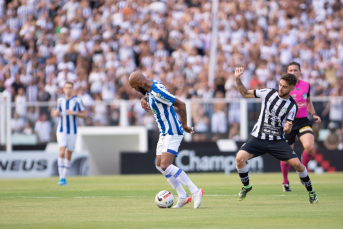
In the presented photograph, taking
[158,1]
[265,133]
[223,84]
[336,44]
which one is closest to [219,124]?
[223,84]

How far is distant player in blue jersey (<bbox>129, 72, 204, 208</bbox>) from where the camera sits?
916 cm

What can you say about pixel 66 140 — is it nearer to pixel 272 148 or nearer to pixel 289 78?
pixel 272 148

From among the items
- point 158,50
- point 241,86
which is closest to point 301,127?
point 241,86

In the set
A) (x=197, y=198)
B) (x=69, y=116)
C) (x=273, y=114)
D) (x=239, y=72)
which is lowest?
(x=197, y=198)

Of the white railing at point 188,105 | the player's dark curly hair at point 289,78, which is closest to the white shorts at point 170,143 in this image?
the player's dark curly hair at point 289,78

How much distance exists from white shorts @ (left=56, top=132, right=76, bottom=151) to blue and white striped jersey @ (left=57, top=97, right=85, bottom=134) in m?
0.09

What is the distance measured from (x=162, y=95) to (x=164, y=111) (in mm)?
294

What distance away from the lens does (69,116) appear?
1602cm

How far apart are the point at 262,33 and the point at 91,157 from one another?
29.8ft

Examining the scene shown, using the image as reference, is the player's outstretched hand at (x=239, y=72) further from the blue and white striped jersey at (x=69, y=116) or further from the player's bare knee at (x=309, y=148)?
the blue and white striped jersey at (x=69, y=116)

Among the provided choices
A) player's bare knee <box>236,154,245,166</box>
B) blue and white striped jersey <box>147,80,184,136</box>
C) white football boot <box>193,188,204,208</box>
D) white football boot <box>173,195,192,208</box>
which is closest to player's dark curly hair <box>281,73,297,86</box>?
player's bare knee <box>236,154,245,166</box>

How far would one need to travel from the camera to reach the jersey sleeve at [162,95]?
30.0 feet

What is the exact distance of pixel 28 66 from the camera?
25.1 m

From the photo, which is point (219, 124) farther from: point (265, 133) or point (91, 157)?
point (265, 133)
